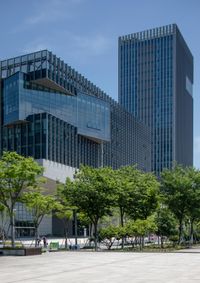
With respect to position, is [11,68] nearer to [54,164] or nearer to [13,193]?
[54,164]

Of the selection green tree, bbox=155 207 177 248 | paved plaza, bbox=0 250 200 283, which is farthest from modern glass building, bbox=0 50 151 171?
paved plaza, bbox=0 250 200 283

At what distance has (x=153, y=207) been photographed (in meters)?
50.0

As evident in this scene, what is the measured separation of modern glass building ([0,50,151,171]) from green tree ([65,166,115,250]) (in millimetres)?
44582

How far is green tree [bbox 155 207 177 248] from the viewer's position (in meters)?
54.3

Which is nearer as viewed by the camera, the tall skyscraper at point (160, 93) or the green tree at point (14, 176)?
the green tree at point (14, 176)

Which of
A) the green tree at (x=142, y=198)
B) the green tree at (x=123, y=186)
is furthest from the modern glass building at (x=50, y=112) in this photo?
the green tree at (x=142, y=198)

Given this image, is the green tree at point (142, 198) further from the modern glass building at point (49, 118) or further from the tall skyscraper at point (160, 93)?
the tall skyscraper at point (160, 93)

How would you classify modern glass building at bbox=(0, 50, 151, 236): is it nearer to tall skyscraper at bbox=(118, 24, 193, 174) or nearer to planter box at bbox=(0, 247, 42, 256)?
planter box at bbox=(0, 247, 42, 256)

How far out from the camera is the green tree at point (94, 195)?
138ft

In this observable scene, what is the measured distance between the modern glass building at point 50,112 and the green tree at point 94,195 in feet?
146

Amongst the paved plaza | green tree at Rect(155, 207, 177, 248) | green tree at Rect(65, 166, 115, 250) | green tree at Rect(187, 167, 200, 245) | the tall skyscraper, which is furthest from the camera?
the tall skyscraper

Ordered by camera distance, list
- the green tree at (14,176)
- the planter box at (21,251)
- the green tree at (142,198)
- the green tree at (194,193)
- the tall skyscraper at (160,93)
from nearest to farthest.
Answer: the planter box at (21,251)
the green tree at (14,176)
the green tree at (142,198)
the green tree at (194,193)
the tall skyscraper at (160,93)

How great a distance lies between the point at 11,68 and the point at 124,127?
144ft

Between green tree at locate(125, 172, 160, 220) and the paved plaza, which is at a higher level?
green tree at locate(125, 172, 160, 220)
